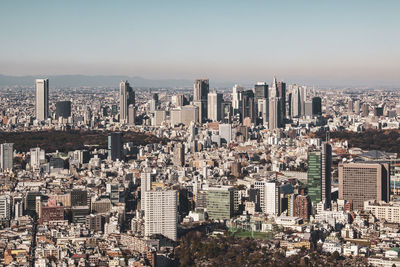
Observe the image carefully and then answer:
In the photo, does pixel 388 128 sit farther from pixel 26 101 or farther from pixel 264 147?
A: pixel 26 101

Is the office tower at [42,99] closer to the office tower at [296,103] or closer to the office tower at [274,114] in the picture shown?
the office tower at [274,114]

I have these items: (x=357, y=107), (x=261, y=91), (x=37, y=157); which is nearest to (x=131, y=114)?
(x=261, y=91)

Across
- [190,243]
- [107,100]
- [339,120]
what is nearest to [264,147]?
[339,120]

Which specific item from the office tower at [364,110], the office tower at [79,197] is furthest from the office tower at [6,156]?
the office tower at [364,110]

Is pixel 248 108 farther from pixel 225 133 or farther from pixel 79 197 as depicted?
pixel 79 197

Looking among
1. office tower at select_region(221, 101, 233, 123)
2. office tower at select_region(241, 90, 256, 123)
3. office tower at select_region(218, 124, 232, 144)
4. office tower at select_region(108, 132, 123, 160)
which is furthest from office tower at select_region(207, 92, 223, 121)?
office tower at select_region(108, 132, 123, 160)
